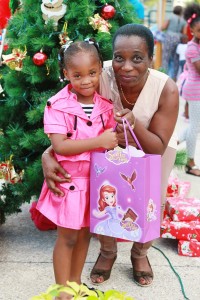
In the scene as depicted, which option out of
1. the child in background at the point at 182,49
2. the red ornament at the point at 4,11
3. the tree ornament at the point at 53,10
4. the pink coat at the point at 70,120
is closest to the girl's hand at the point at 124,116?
the pink coat at the point at 70,120

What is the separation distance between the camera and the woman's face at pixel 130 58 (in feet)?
8.61

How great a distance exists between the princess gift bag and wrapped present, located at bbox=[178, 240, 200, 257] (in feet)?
3.68

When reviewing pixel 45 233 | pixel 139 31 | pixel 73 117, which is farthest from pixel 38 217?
pixel 139 31

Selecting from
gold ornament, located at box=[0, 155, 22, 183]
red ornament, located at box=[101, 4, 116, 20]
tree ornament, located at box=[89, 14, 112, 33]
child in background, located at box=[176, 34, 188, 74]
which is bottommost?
child in background, located at box=[176, 34, 188, 74]

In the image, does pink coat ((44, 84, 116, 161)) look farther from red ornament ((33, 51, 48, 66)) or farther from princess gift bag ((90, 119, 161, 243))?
red ornament ((33, 51, 48, 66))

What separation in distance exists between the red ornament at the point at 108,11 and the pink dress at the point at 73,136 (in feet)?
3.55

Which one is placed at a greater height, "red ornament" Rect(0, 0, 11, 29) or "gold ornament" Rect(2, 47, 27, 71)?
"red ornament" Rect(0, 0, 11, 29)

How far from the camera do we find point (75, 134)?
8.55ft

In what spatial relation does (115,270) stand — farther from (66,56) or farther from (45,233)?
(66,56)

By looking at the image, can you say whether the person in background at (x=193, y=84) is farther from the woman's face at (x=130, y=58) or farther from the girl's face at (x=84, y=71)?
the girl's face at (x=84, y=71)

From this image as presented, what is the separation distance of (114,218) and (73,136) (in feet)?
1.53

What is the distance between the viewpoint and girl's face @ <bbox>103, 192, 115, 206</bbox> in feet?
8.20

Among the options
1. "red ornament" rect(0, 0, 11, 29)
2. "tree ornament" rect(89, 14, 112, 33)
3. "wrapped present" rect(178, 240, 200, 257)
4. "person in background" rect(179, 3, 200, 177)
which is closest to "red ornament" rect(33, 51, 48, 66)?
"tree ornament" rect(89, 14, 112, 33)

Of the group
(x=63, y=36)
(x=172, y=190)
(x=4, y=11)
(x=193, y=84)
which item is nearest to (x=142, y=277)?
(x=172, y=190)
